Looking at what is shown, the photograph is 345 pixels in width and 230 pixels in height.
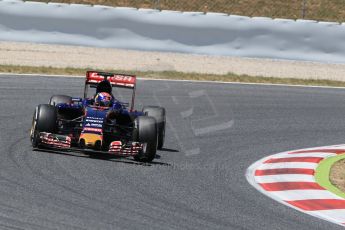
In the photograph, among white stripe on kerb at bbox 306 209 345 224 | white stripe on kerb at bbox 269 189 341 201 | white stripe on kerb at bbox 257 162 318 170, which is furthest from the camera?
white stripe on kerb at bbox 257 162 318 170

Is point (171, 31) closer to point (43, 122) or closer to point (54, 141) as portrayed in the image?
point (43, 122)

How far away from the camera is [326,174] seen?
476 inches

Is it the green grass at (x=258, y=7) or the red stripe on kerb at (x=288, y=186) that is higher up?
the green grass at (x=258, y=7)

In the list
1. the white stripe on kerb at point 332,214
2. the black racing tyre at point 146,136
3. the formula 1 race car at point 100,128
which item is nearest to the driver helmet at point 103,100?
the formula 1 race car at point 100,128

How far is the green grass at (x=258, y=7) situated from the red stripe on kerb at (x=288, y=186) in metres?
13.2

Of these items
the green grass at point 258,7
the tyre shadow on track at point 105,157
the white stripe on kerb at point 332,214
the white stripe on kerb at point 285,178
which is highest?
the green grass at point 258,7

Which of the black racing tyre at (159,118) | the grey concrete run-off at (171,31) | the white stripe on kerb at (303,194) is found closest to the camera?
the white stripe on kerb at (303,194)

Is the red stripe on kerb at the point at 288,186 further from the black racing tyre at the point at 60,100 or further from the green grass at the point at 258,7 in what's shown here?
the green grass at the point at 258,7

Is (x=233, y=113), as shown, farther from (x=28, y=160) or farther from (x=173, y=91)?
(x=28, y=160)

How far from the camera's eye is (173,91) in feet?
63.2

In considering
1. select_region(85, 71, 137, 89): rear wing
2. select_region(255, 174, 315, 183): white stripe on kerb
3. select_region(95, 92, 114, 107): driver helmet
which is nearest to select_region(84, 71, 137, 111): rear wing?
select_region(85, 71, 137, 89): rear wing

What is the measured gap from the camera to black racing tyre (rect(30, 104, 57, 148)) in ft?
40.1

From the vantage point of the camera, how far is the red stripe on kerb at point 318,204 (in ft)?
32.8

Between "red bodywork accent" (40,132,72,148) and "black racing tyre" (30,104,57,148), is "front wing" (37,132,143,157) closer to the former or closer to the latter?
"red bodywork accent" (40,132,72,148)
